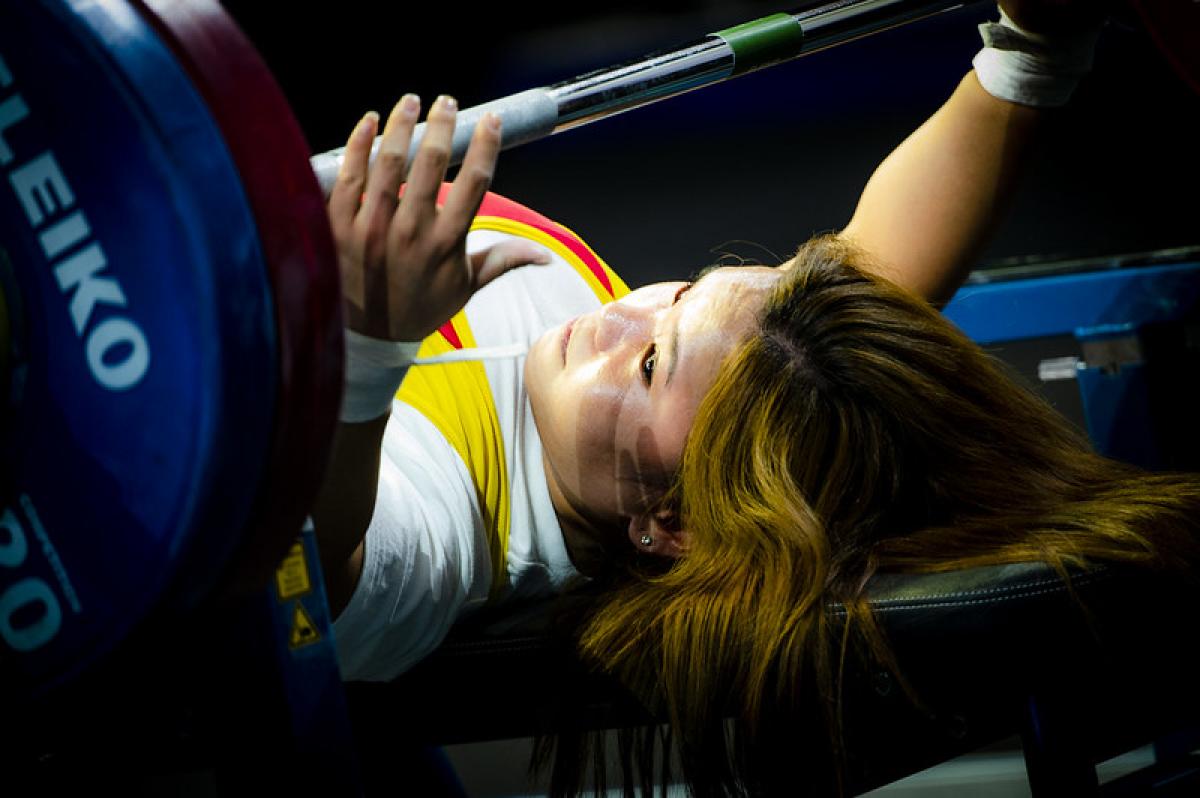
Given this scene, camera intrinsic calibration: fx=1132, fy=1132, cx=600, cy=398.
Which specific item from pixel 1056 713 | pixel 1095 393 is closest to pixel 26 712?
pixel 1056 713

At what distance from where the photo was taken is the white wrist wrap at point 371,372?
65 cm

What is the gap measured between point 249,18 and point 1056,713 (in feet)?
5.48

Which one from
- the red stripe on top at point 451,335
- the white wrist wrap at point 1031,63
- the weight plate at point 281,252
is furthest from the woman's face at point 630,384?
the weight plate at point 281,252

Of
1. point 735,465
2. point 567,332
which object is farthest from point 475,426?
A: point 735,465

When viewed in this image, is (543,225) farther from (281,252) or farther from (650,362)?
(281,252)

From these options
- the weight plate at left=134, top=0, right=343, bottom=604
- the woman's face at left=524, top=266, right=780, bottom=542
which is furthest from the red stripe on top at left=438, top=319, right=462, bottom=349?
the weight plate at left=134, top=0, right=343, bottom=604

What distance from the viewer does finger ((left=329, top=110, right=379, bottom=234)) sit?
63 centimetres

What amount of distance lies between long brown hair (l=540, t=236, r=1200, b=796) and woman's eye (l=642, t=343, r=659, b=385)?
57mm

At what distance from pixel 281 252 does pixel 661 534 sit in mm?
599

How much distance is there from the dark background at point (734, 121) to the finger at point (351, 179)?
137cm

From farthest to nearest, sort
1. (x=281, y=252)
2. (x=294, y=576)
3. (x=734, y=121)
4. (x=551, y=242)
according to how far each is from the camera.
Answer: (x=734, y=121), (x=551, y=242), (x=294, y=576), (x=281, y=252)

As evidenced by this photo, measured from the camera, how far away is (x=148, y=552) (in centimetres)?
49

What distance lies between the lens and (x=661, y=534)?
3.35ft

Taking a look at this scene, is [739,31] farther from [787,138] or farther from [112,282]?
[787,138]
